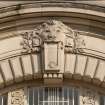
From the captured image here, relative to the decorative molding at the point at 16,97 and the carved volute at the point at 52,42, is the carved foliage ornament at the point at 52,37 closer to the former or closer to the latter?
the carved volute at the point at 52,42

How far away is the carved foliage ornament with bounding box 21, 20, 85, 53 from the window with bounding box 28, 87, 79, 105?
1.09 m

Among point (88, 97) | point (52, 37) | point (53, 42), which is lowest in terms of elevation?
point (88, 97)

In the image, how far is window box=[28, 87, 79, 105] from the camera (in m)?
18.5

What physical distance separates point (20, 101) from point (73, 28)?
2399 mm

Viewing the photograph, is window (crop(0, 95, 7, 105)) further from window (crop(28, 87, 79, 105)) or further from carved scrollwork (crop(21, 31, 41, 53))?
carved scrollwork (crop(21, 31, 41, 53))

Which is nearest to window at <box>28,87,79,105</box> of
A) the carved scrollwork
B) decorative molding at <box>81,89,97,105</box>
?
decorative molding at <box>81,89,97,105</box>

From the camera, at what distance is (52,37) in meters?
18.4

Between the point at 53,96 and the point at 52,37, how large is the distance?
1.58m

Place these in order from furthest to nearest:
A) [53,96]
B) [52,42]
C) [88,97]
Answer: [53,96], [88,97], [52,42]

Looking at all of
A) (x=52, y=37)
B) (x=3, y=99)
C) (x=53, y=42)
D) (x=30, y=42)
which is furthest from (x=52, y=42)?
(x=3, y=99)

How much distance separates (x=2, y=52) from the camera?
18422mm

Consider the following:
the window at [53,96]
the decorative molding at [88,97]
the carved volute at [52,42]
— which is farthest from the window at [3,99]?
the decorative molding at [88,97]

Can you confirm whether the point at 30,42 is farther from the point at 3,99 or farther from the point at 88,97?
the point at 88,97

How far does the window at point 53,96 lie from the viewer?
18525mm
